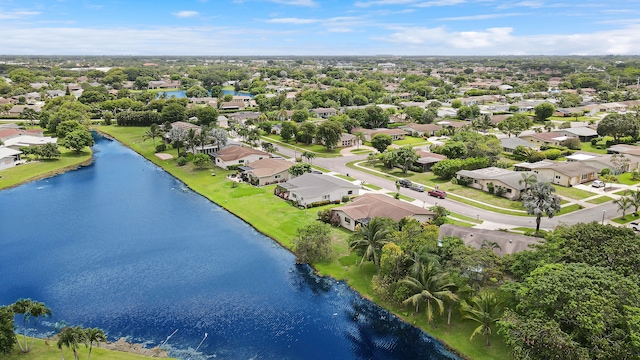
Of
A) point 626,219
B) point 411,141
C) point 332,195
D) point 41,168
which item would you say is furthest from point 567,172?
A: point 41,168

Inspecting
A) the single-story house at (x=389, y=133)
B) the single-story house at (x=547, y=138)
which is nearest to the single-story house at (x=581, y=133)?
the single-story house at (x=547, y=138)

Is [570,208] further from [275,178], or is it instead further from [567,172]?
[275,178]

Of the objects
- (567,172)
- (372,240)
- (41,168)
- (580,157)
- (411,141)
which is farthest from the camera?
(411,141)

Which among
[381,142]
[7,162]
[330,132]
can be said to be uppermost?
[330,132]

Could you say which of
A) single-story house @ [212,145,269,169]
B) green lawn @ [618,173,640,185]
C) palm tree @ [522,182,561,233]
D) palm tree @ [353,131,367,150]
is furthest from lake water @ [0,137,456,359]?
green lawn @ [618,173,640,185]

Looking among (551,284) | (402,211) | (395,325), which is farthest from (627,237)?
(402,211)

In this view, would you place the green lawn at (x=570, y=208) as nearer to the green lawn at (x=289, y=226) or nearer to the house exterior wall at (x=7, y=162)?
the green lawn at (x=289, y=226)

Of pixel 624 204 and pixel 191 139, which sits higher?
pixel 191 139

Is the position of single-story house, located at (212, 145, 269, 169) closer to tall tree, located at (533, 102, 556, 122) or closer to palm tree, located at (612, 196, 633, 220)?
palm tree, located at (612, 196, 633, 220)
